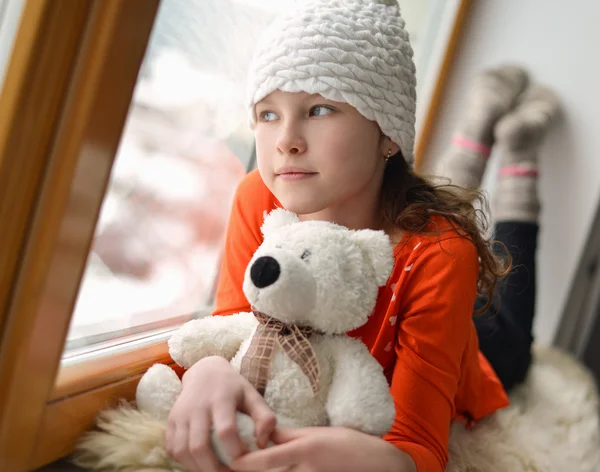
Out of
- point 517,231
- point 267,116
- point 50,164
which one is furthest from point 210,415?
point 517,231

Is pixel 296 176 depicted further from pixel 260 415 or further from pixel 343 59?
pixel 260 415

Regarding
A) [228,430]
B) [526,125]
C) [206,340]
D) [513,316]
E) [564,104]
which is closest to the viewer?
[228,430]

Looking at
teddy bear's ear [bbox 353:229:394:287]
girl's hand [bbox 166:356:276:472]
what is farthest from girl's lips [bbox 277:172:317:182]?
girl's hand [bbox 166:356:276:472]

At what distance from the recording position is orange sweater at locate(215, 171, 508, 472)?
63cm

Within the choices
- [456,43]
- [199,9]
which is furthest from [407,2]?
[199,9]

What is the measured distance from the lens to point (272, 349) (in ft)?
1.75

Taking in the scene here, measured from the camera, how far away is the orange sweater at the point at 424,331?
0.63 m

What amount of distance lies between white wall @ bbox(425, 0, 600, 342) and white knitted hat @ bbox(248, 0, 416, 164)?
107cm

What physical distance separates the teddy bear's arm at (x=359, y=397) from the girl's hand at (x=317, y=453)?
1cm

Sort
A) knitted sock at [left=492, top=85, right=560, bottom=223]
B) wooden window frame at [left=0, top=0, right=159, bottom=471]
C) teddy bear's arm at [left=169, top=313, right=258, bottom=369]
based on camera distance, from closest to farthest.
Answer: wooden window frame at [left=0, top=0, right=159, bottom=471]
teddy bear's arm at [left=169, top=313, right=258, bottom=369]
knitted sock at [left=492, top=85, right=560, bottom=223]

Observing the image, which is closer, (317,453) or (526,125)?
(317,453)

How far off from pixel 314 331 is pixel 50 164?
282 mm

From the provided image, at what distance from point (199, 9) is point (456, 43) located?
3.60ft

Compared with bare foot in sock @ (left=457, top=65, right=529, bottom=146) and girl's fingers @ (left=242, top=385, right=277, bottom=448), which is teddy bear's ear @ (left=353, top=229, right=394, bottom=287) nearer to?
girl's fingers @ (left=242, top=385, right=277, bottom=448)
